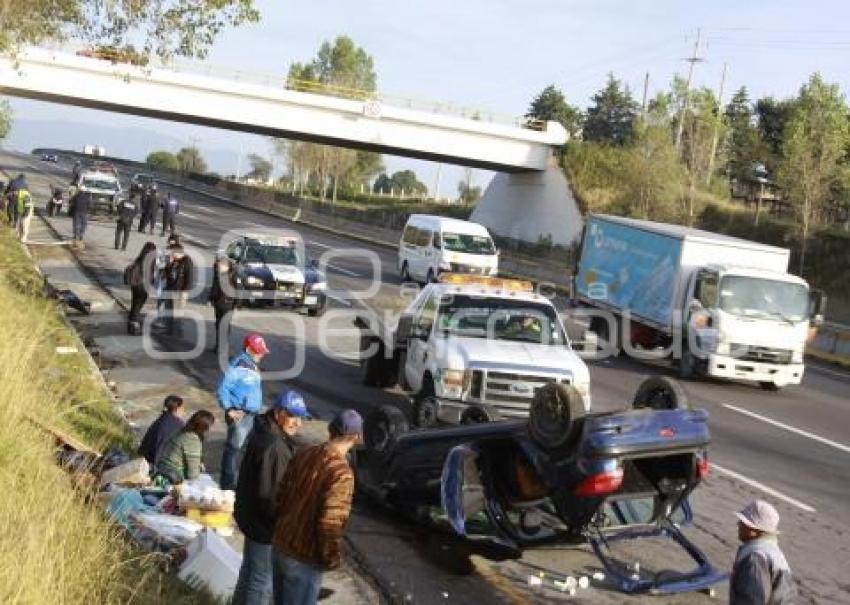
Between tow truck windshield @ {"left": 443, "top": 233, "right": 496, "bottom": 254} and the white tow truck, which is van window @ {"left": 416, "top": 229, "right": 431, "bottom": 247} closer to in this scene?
tow truck windshield @ {"left": 443, "top": 233, "right": 496, "bottom": 254}

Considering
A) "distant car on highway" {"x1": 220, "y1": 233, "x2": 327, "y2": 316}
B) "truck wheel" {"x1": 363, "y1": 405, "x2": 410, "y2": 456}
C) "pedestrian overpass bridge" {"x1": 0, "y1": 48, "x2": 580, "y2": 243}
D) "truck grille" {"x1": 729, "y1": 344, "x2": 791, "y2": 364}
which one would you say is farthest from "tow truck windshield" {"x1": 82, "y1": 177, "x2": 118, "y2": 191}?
"truck wheel" {"x1": 363, "y1": 405, "x2": 410, "y2": 456}

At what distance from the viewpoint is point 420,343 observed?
40.4 ft

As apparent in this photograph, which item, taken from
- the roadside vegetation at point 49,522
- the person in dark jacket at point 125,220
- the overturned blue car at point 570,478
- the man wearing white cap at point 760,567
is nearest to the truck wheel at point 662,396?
the overturned blue car at point 570,478

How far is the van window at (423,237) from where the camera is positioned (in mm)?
31344

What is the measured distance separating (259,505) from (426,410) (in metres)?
5.64

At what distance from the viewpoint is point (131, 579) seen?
5.95 meters

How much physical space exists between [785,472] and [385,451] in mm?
6053

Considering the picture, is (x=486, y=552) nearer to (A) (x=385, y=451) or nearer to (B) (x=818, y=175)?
(A) (x=385, y=451)

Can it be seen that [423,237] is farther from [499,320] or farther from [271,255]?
[499,320]

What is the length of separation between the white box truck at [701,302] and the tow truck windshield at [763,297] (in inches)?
0.8

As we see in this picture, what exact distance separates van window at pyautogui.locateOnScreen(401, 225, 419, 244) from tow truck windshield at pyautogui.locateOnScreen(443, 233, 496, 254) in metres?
1.78

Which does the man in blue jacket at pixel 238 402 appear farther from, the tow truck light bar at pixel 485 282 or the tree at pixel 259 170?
the tree at pixel 259 170

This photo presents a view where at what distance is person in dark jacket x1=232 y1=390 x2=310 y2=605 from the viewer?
5.90m

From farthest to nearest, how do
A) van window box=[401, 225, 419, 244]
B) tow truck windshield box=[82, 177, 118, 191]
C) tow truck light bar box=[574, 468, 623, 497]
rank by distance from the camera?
tow truck windshield box=[82, 177, 118, 191]
van window box=[401, 225, 419, 244]
tow truck light bar box=[574, 468, 623, 497]
